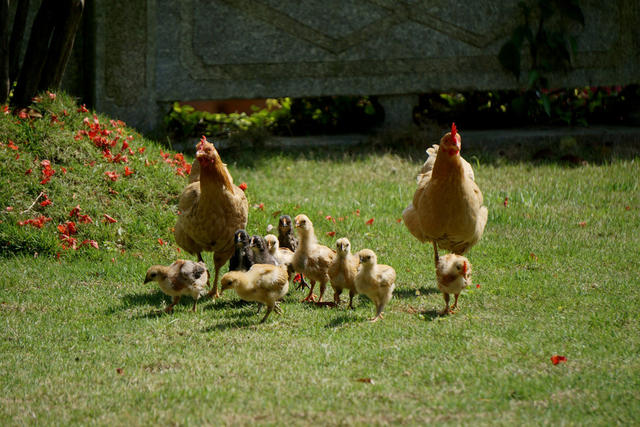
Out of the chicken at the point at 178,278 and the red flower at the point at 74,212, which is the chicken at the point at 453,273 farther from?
the red flower at the point at 74,212

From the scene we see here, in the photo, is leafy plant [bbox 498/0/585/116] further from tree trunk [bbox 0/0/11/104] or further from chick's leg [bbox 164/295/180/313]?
chick's leg [bbox 164/295/180/313]

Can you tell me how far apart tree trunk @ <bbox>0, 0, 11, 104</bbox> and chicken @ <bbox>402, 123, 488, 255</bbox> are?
5.59 metres

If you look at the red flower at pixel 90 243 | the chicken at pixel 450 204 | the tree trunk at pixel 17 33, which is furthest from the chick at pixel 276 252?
the tree trunk at pixel 17 33

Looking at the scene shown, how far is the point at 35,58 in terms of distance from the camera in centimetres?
913

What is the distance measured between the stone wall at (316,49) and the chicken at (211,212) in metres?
5.10

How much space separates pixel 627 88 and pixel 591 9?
6.27 ft

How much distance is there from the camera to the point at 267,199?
376 inches

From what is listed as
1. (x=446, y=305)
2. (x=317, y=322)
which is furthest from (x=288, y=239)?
(x=446, y=305)

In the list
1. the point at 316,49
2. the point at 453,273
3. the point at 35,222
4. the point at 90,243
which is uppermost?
the point at 316,49

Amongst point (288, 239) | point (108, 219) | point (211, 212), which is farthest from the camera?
point (108, 219)

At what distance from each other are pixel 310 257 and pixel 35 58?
4976 mm

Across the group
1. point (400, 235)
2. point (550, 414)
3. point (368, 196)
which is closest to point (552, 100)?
point (368, 196)

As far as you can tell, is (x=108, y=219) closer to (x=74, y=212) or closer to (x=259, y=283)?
(x=74, y=212)

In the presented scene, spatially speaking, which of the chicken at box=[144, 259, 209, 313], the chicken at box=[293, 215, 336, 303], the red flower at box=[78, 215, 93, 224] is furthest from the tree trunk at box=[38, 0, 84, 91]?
the chicken at box=[293, 215, 336, 303]
